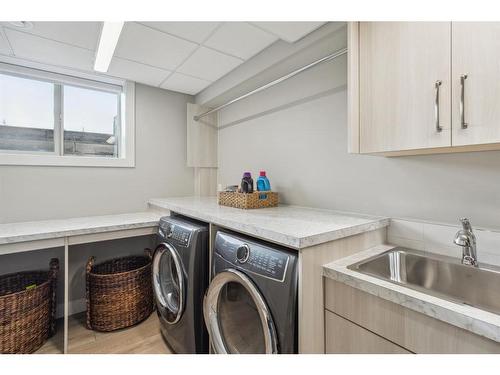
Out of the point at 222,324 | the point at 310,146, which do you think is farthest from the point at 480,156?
the point at 222,324

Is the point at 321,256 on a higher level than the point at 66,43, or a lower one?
lower

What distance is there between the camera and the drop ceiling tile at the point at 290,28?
1.48 meters

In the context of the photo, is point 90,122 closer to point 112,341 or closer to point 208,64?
point 208,64

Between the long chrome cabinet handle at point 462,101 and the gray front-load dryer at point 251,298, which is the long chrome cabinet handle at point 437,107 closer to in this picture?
the long chrome cabinet handle at point 462,101

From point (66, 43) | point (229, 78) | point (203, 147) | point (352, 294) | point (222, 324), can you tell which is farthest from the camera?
point (203, 147)

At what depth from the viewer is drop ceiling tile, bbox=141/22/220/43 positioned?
1.53 metres

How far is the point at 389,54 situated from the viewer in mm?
1120

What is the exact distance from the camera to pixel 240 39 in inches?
66.9

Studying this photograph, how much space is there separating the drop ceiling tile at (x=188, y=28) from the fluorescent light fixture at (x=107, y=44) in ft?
0.61

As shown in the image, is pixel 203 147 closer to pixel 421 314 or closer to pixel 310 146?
pixel 310 146

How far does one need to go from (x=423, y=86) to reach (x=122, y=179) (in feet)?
8.04

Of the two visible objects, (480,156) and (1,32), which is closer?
(480,156)

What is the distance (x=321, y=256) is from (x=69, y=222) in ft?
6.57

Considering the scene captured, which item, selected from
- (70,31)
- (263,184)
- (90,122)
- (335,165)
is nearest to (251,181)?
(263,184)
